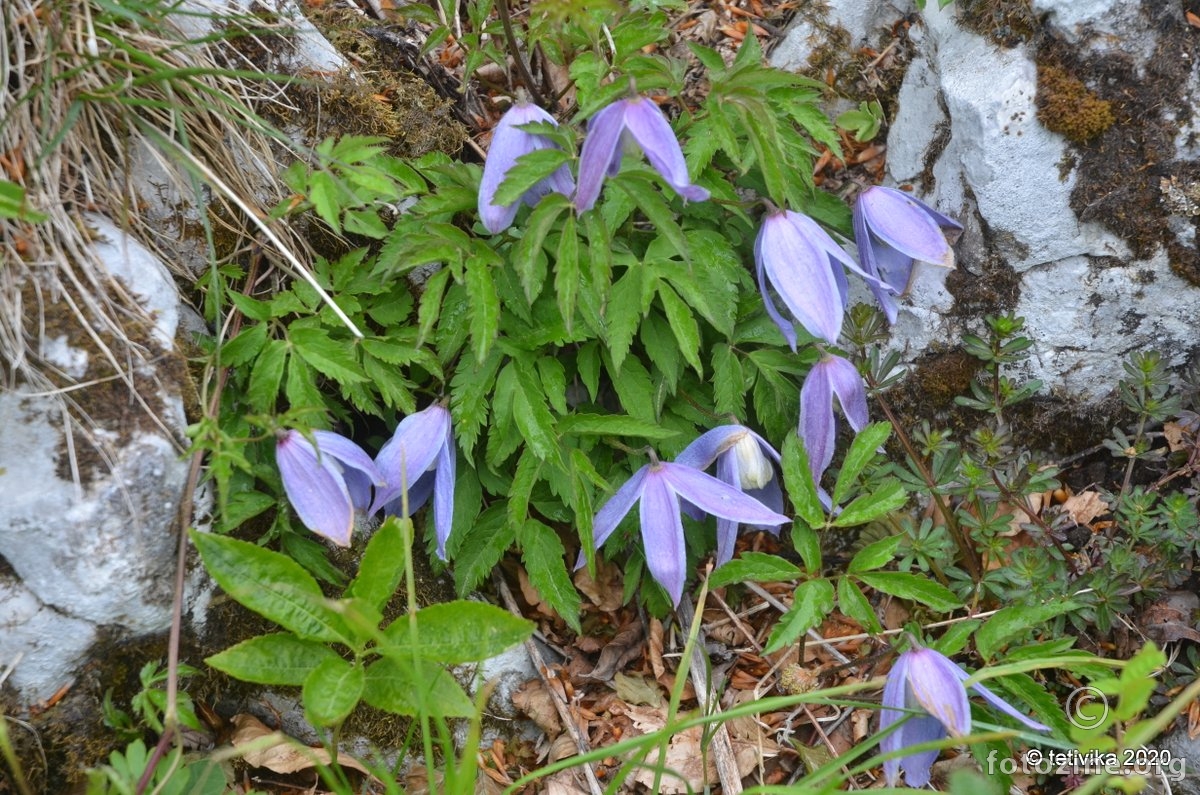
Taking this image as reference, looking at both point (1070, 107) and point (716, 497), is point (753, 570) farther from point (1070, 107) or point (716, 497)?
point (1070, 107)

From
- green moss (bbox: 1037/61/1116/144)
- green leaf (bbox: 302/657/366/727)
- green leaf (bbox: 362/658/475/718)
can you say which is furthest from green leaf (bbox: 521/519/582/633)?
green moss (bbox: 1037/61/1116/144)

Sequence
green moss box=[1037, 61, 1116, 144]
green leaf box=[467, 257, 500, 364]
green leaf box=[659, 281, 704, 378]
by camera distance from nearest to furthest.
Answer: green leaf box=[467, 257, 500, 364] → green leaf box=[659, 281, 704, 378] → green moss box=[1037, 61, 1116, 144]

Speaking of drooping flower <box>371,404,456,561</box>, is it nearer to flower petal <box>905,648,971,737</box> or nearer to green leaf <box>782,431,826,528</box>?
green leaf <box>782,431,826,528</box>

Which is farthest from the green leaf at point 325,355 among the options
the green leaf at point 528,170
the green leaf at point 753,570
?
the green leaf at point 753,570

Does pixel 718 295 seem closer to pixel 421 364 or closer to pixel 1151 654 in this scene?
pixel 421 364

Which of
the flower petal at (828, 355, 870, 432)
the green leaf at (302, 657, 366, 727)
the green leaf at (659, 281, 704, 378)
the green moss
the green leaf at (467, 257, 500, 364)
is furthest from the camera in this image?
the green moss

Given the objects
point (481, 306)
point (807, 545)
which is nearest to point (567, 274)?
point (481, 306)
